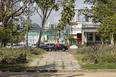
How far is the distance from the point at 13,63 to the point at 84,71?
4587mm

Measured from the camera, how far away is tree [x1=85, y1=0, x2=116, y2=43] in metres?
25.1

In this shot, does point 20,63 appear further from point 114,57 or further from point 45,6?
point 45,6

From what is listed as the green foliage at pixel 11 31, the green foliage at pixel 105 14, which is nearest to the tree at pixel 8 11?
the green foliage at pixel 11 31

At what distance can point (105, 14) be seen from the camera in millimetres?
26859

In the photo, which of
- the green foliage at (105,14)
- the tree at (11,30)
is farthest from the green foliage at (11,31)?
the green foliage at (105,14)

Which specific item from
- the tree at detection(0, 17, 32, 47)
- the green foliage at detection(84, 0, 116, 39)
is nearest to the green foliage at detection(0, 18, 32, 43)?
the tree at detection(0, 17, 32, 47)

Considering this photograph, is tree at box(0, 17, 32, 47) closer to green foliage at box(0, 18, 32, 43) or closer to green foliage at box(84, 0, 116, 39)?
green foliage at box(0, 18, 32, 43)

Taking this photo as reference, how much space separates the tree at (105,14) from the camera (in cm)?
2514

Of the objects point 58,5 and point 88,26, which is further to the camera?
point 88,26

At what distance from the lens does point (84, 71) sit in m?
9.55

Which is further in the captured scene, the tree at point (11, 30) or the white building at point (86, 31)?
the white building at point (86, 31)

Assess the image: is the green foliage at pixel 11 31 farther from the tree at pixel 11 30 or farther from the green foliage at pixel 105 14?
the green foliage at pixel 105 14

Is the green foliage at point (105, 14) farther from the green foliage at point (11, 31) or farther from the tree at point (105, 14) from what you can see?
the green foliage at point (11, 31)

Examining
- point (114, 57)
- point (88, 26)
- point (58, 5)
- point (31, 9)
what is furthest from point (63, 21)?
point (114, 57)
